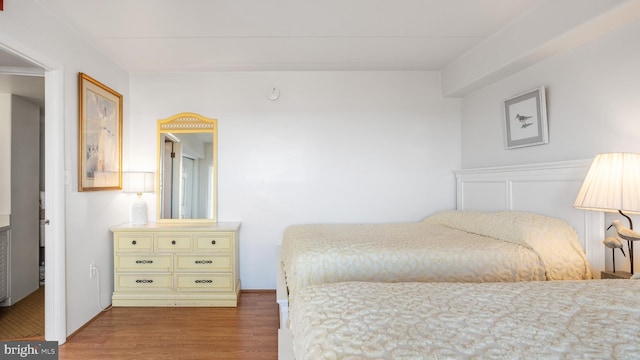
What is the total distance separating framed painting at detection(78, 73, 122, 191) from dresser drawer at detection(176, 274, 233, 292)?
1.10 m

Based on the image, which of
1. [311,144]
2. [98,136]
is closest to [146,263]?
[98,136]

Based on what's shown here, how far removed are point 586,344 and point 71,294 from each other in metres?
3.00

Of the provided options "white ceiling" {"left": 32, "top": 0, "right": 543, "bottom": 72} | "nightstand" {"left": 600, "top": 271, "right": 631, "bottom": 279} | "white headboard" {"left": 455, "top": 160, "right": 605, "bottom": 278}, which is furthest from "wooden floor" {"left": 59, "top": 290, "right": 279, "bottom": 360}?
"white ceiling" {"left": 32, "top": 0, "right": 543, "bottom": 72}

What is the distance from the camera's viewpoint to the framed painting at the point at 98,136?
7.40 feet

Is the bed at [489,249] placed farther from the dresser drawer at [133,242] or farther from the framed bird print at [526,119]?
the dresser drawer at [133,242]

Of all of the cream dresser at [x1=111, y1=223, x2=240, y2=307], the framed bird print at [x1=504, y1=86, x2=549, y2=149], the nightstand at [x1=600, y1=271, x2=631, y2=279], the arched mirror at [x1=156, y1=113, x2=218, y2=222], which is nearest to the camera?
the nightstand at [x1=600, y1=271, x2=631, y2=279]

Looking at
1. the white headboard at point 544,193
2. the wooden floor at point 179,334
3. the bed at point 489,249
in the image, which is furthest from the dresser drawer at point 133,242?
the white headboard at point 544,193

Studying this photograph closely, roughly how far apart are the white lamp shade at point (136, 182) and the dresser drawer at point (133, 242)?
1.49 feet

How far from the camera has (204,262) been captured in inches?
104

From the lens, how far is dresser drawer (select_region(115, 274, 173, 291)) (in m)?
2.63

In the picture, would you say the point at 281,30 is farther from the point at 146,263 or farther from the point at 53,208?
the point at 146,263

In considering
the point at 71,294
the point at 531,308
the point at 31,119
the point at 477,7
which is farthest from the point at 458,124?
the point at 31,119

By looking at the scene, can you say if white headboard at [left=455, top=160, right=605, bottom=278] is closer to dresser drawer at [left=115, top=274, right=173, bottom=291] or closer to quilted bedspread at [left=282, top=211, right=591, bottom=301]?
quilted bedspread at [left=282, top=211, right=591, bottom=301]

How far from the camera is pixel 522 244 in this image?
1822mm
